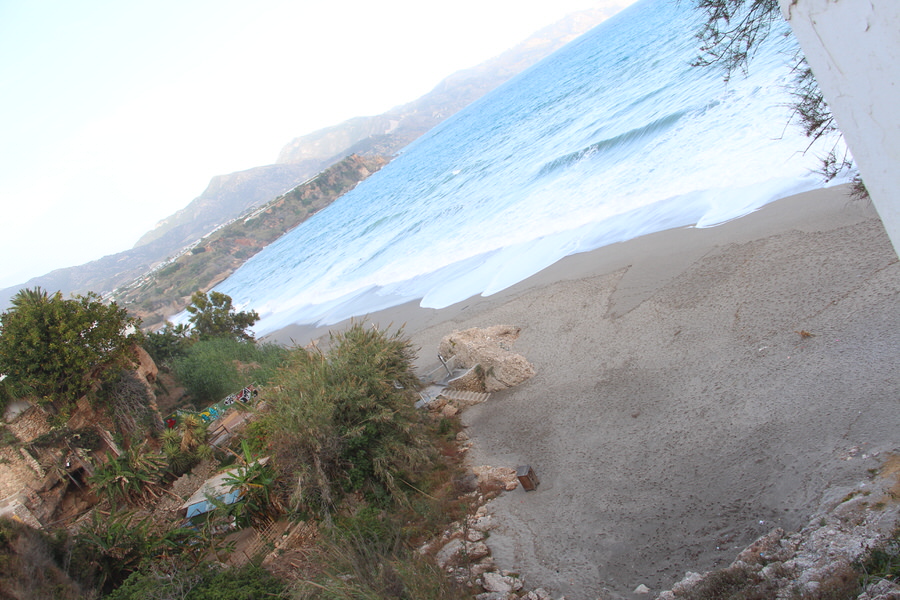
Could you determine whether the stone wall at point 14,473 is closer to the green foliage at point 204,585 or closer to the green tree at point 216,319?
the green foliage at point 204,585


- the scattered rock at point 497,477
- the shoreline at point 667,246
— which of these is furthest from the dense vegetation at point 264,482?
the shoreline at point 667,246

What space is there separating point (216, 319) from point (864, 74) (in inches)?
1337

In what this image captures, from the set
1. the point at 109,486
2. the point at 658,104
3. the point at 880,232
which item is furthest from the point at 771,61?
the point at 109,486

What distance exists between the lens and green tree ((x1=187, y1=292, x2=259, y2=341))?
31.3 meters

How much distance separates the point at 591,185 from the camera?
2748cm

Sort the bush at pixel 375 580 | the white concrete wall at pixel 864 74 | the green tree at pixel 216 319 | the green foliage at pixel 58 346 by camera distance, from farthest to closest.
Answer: the green tree at pixel 216 319, the green foliage at pixel 58 346, the bush at pixel 375 580, the white concrete wall at pixel 864 74

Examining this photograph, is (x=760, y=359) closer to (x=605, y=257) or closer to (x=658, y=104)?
(x=605, y=257)

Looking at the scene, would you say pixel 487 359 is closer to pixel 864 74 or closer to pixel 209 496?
pixel 209 496

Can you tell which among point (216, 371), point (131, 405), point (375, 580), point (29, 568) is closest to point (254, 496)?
point (29, 568)

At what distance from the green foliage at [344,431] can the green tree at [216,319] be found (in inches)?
844

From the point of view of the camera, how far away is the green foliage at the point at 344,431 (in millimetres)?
10062

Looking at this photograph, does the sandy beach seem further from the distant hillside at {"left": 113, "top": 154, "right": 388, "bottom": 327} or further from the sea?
Answer: the distant hillside at {"left": 113, "top": 154, "right": 388, "bottom": 327}

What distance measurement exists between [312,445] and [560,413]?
5.86m

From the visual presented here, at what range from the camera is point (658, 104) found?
33.2 meters
